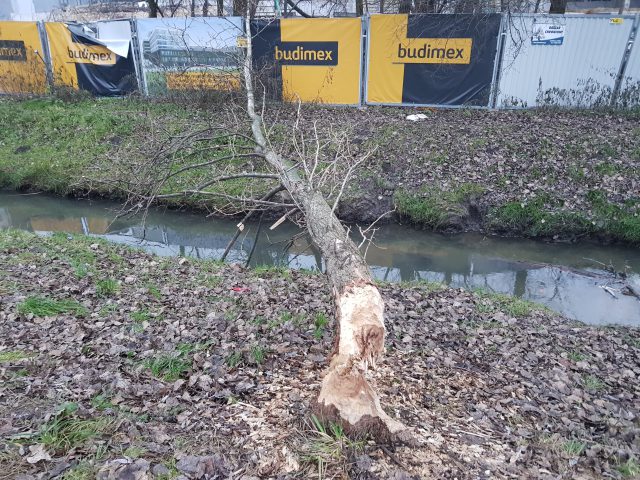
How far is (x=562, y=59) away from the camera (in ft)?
41.4

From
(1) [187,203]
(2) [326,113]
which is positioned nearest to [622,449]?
(1) [187,203]

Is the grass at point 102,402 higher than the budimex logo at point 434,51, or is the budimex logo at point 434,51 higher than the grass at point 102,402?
the budimex logo at point 434,51

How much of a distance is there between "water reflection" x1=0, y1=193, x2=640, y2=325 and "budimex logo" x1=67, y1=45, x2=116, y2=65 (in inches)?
220

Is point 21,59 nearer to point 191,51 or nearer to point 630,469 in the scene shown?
point 191,51

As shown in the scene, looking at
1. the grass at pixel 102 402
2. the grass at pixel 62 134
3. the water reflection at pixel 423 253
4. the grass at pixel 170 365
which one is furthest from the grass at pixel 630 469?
the grass at pixel 62 134

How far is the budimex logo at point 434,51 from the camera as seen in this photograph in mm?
12961

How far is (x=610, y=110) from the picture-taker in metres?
12.6

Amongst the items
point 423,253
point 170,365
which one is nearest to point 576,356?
point 170,365

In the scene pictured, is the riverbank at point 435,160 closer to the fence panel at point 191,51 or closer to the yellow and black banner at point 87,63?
the fence panel at point 191,51

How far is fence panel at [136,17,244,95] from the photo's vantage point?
540 inches

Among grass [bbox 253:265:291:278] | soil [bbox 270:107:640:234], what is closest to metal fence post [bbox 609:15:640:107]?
soil [bbox 270:107:640:234]

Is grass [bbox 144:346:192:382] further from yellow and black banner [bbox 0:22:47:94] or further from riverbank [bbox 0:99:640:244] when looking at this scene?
yellow and black banner [bbox 0:22:47:94]

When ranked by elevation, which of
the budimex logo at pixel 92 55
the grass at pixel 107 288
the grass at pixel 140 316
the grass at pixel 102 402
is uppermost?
the budimex logo at pixel 92 55

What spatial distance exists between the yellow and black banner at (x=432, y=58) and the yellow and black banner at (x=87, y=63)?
7789 mm
